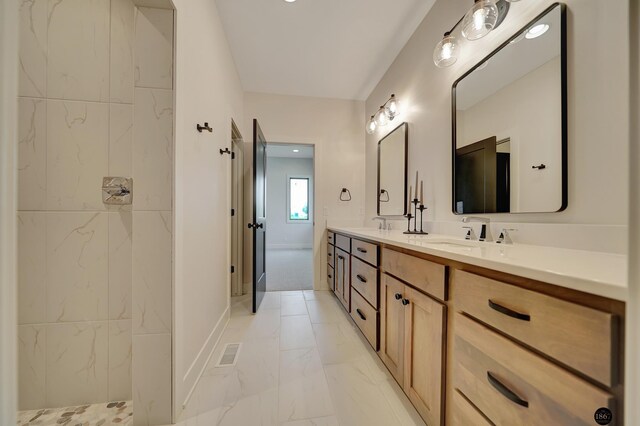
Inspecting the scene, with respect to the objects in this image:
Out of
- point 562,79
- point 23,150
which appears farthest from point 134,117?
point 562,79

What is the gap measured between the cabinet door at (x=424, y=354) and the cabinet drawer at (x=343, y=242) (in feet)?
3.30

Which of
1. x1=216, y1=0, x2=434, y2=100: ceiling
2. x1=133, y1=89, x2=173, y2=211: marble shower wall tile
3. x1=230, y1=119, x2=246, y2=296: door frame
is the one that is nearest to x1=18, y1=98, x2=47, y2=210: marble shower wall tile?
x1=133, y1=89, x2=173, y2=211: marble shower wall tile

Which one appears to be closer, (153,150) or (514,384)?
(514,384)

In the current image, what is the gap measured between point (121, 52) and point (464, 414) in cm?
220

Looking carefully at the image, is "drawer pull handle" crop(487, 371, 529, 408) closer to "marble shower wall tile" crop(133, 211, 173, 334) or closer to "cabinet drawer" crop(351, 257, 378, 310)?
"cabinet drawer" crop(351, 257, 378, 310)

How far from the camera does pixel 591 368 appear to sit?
1.57 feet

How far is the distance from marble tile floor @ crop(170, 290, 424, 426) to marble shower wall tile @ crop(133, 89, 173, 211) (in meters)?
1.06

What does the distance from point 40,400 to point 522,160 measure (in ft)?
8.85

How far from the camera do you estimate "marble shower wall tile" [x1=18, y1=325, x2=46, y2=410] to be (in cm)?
118

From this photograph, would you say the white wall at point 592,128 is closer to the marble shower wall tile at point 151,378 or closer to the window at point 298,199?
the marble shower wall tile at point 151,378

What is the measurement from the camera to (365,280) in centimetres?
177

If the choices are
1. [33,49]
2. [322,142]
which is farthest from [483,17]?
[33,49]

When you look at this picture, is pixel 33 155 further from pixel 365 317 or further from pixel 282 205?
pixel 282 205

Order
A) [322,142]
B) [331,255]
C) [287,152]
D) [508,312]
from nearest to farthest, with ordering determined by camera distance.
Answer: [508,312] < [331,255] < [322,142] < [287,152]
